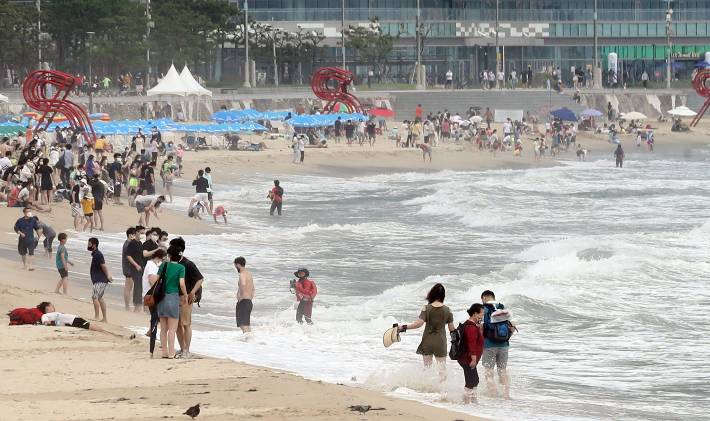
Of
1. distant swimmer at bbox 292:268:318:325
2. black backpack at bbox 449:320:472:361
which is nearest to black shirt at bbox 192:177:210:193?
distant swimmer at bbox 292:268:318:325

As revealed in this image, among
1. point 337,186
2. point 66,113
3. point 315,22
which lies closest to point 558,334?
point 337,186

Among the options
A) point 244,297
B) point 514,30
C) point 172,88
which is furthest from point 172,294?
point 514,30

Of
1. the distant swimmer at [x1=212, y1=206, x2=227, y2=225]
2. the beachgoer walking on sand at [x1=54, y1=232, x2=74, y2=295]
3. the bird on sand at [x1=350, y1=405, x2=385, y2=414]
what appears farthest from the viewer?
the distant swimmer at [x1=212, y1=206, x2=227, y2=225]

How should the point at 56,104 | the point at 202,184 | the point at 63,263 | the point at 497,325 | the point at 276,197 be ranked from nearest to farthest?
the point at 497,325 → the point at 63,263 → the point at 202,184 → the point at 276,197 → the point at 56,104

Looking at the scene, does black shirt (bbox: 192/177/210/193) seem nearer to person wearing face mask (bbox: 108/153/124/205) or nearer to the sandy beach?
person wearing face mask (bbox: 108/153/124/205)

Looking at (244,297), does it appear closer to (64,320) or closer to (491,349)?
(64,320)

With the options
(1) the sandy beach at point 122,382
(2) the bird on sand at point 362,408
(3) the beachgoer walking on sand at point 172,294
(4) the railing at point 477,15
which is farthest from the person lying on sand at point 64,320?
(4) the railing at point 477,15

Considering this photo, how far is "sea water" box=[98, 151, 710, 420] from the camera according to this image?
11305 millimetres

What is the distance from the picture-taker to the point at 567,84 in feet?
246

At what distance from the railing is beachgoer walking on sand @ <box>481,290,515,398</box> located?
65350 millimetres

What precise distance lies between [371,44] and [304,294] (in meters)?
55.6

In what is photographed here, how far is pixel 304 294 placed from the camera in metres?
14.1

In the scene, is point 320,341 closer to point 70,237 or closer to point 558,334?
point 558,334

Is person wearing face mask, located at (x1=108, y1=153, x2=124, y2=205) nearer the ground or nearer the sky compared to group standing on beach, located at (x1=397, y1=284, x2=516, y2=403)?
nearer the sky
